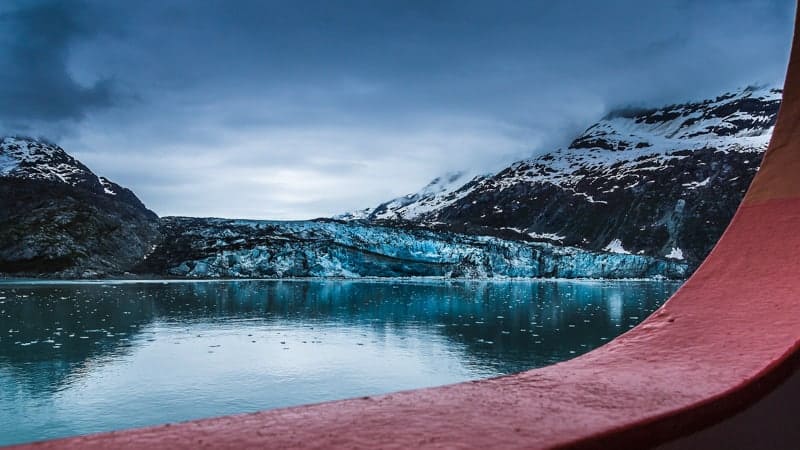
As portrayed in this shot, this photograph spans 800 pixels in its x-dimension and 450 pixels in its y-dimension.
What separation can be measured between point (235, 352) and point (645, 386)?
14.6 meters

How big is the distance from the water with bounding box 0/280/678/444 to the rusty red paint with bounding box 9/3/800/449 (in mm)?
8184

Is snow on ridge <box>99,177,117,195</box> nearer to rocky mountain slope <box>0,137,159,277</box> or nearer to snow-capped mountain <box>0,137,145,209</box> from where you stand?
snow-capped mountain <box>0,137,145,209</box>

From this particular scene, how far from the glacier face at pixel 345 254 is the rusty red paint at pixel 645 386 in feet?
184

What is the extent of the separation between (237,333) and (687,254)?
3474 inches

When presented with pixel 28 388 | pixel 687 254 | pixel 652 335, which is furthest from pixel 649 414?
pixel 687 254

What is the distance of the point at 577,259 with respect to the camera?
64.0m

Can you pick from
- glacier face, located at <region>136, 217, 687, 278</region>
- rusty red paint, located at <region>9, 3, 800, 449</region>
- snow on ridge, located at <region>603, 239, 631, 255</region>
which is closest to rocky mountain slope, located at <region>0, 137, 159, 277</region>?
glacier face, located at <region>136, 217, 687, 278</region>

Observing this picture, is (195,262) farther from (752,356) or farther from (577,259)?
(752,356)

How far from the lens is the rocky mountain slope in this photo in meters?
58.4

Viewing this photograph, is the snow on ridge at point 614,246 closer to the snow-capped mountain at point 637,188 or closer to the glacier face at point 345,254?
the snow-capped mountain at point 637,188

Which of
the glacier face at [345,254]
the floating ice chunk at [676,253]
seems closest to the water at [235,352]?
the glacier face at [345,254]

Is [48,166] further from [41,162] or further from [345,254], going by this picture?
[345,254]

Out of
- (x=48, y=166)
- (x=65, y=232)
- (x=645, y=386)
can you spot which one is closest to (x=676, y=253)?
(x=65, y=232)

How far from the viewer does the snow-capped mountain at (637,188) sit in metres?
97.0
